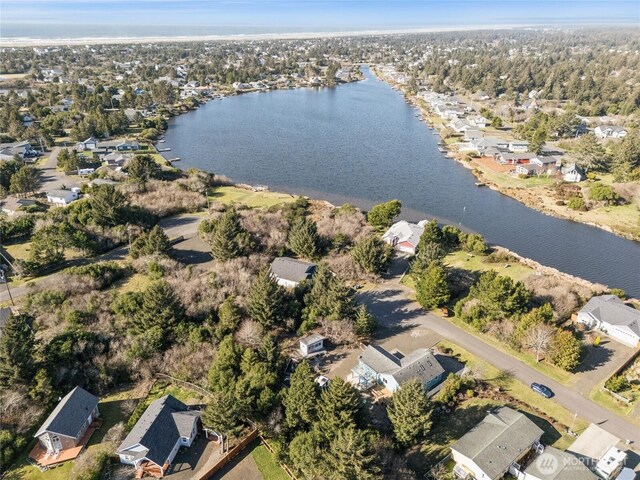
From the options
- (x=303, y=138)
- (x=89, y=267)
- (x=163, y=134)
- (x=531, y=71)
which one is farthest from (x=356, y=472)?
(x=531, y=71)

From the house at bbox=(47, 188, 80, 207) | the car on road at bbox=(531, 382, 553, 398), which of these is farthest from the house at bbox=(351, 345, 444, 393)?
the house at bbox=(47, 188, 80, 207)

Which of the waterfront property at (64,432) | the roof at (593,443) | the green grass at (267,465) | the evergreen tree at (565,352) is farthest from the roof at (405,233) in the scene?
the waterfront property at (64,432)

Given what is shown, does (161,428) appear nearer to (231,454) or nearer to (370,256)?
(231,454)

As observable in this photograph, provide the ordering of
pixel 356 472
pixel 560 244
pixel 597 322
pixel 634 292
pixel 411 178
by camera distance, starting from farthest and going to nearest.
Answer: pixel 411 178, pixel 560 244, pixel 634 292, pixel 597 322, pixel 356 472

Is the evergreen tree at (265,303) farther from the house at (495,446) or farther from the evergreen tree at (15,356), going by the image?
the house at (495,446)

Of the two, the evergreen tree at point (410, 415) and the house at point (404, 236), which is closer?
the evergreen tree at point (410, 415)

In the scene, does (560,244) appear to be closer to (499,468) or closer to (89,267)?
(499,468)

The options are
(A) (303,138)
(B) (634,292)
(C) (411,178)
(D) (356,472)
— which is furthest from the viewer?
(A) (303,138)
